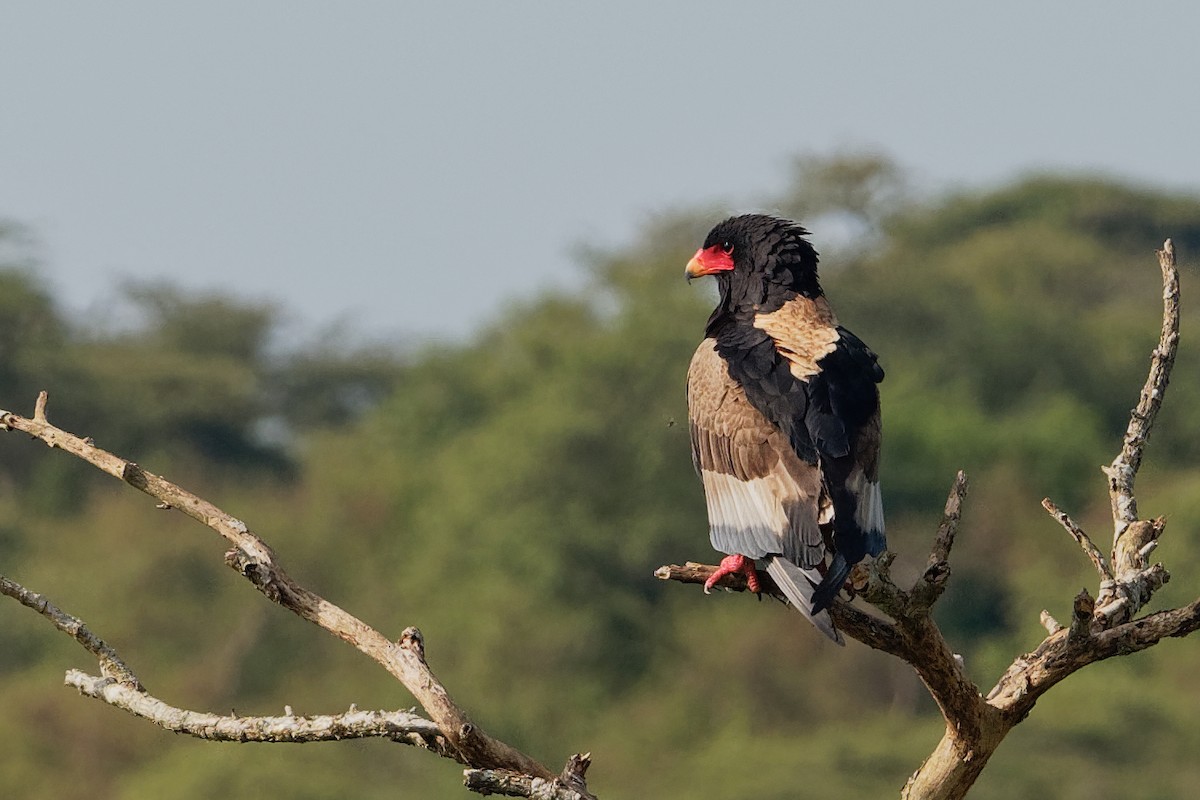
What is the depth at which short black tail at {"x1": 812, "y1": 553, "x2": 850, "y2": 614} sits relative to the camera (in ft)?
19.5

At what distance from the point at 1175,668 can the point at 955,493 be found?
154 feet

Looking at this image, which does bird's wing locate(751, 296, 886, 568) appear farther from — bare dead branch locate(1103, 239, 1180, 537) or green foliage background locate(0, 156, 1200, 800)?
green foliage background locate(0, 156, 1200, 800)

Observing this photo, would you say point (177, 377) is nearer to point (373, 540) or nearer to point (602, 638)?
point (373, 540)

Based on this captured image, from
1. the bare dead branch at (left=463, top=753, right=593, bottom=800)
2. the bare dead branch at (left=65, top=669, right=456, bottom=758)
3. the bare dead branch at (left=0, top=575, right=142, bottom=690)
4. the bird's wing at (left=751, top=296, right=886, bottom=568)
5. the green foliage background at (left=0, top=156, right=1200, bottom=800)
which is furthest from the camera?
the green foliage background at (left=0, top=156, right=1200, bottom=800)

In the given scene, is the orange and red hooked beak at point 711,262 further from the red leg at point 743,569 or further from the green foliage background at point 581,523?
the green foliage background at point 581,523

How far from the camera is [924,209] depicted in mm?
76938

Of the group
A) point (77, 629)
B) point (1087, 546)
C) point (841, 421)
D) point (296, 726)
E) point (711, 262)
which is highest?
point (711, 262)

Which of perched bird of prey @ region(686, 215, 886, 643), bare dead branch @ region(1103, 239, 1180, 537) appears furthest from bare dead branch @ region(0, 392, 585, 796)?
bare dead branch @ region(1103, 239, 1180, 537)

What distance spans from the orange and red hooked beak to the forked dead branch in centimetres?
224

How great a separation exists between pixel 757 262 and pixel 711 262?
0.28 m

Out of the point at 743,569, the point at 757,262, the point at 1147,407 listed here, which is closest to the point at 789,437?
the point at 743,569

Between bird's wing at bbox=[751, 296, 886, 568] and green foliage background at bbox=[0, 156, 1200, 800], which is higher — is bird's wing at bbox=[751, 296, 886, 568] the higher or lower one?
the lower one

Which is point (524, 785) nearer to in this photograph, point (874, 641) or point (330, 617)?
A: point (330, 617)

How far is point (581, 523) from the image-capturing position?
55188 millimetres
